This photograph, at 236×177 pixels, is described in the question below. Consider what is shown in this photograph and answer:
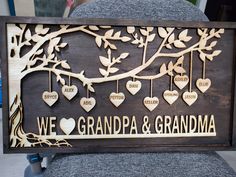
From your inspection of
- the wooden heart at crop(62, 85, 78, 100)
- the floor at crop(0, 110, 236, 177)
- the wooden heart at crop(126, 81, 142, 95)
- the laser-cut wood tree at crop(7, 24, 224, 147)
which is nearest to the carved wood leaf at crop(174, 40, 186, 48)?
the laser-cut wood tree at crop(7, 24, 224, 147)

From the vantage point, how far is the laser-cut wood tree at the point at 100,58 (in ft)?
1.74

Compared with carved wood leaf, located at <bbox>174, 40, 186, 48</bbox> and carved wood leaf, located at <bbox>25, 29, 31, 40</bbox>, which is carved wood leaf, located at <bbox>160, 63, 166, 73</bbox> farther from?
carved wood leaf, located at <bbox>25, 29, 31, 40</bbox>

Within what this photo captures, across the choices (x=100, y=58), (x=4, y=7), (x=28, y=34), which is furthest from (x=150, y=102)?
(x=4, y=7)

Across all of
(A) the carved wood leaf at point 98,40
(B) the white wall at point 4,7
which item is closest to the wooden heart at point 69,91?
(A) the carved wood leaf at point 98,40

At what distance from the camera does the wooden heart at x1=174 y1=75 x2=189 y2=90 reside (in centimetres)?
57

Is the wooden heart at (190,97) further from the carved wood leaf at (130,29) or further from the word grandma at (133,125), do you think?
the carved wood leaf at (130,29)

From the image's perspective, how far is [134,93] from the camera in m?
0.56

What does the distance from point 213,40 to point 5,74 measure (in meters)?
0.43

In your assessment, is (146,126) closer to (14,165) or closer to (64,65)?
(64,65)

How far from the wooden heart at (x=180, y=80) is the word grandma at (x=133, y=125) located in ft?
0.22

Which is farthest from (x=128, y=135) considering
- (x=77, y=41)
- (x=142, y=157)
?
(x=77, y=41)

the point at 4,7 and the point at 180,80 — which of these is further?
the point at 4,7

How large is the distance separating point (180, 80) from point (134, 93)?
0.10 m

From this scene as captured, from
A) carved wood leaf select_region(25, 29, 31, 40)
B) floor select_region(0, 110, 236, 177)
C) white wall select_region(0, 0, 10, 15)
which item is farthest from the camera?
white wall select_region(0, 0, 10, 15)
